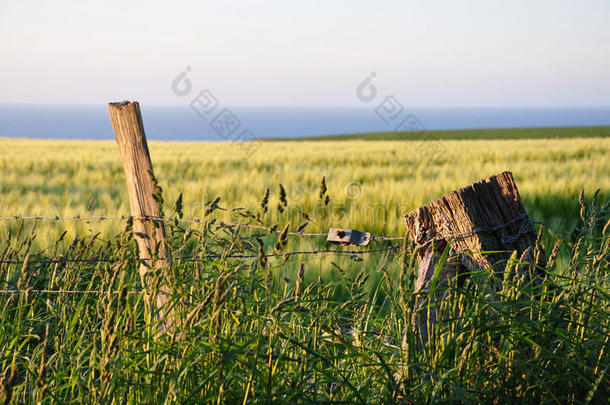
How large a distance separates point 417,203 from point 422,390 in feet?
12.4

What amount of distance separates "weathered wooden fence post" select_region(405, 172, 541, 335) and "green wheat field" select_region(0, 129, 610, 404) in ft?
0.32

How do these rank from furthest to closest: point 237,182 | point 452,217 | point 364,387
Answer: point 237,182 < point 452,217 < point 364,387

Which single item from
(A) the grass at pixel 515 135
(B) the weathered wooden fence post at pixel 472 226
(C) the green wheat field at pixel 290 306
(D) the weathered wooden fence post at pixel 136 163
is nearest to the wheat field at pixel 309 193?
(C) the green wheat field at pixel 290 306

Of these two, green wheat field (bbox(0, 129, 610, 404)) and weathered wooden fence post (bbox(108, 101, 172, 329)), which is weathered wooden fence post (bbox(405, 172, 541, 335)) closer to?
green wheat field (bbox(0, 129, 610, 404))

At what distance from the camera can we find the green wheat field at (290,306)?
51.8 inches

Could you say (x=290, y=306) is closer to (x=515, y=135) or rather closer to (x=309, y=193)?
(x=309, y=193)

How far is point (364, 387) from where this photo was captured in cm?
140

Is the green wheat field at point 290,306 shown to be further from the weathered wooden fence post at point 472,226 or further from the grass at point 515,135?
the grass at point 515,135

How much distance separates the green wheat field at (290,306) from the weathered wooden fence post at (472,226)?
10 centimetres

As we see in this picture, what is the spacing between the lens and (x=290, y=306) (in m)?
1.68

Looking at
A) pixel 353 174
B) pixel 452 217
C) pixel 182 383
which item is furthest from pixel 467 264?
pixel 353 174

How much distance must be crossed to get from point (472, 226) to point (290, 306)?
777 millimetres

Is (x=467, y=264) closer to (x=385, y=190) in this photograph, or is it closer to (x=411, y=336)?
(x=411, y=336)

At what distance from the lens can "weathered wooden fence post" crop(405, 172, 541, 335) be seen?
1879mm
